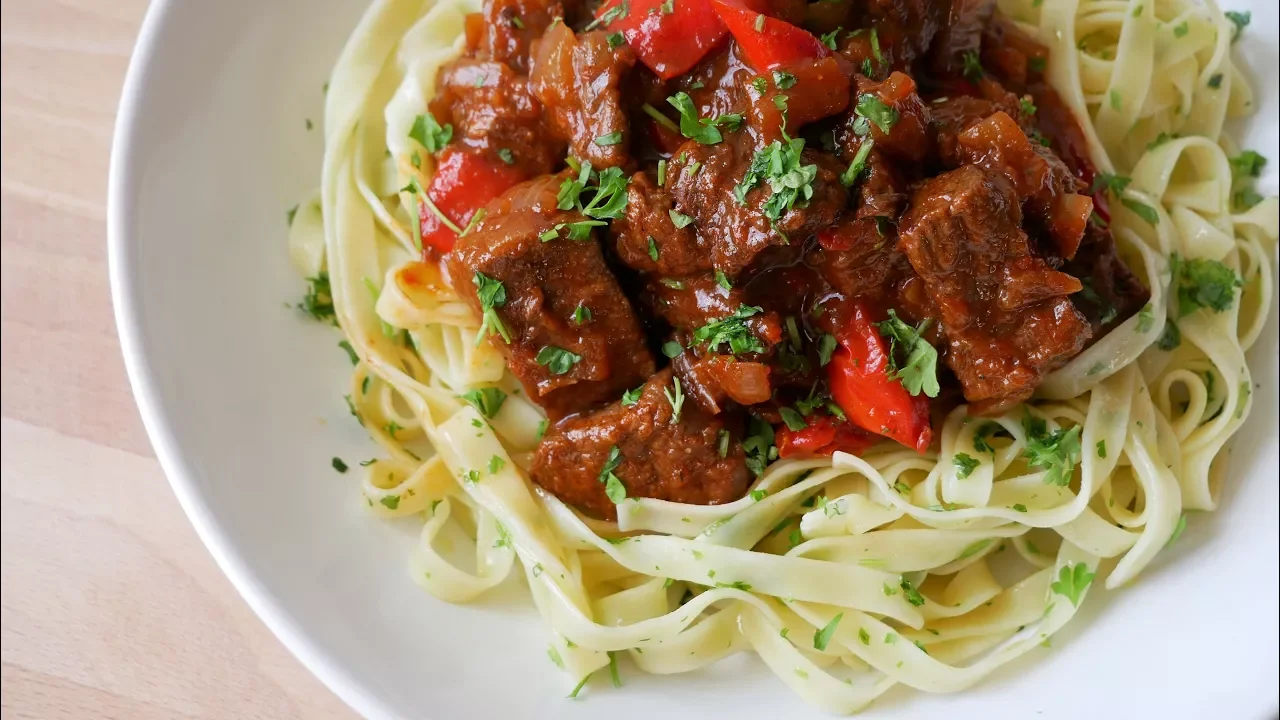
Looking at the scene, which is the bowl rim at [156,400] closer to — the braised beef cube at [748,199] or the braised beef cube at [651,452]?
the braised beef cube at [651,452]

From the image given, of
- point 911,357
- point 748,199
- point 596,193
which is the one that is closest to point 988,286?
point 911,357

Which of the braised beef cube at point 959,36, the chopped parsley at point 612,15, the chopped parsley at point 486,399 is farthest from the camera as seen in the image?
the chopped parsley at point 486,399

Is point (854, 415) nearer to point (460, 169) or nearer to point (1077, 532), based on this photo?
point (1077, 532)

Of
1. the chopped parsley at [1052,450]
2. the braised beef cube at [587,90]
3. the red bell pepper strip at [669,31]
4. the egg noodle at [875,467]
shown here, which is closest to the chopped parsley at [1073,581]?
the egg noodle at [875,467]

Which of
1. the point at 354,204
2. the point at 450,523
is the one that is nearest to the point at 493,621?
the point at 450,523

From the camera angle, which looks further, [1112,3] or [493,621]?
[1112,3]

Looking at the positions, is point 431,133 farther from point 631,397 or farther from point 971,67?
point 971,67
